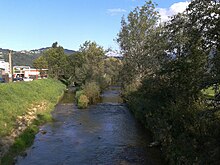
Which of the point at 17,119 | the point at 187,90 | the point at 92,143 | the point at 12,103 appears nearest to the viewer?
the point at 187,90

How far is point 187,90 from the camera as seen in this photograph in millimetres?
18109

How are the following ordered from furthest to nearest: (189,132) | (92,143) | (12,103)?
1. (12,103)
2. (92,143)
3. (189,132)

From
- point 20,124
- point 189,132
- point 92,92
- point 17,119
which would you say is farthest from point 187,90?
point 92,92

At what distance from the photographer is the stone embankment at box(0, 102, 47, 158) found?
19.5m

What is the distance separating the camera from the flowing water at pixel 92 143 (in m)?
18.1

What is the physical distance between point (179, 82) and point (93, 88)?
95.8 feet

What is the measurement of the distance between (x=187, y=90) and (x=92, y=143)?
26.7 ft

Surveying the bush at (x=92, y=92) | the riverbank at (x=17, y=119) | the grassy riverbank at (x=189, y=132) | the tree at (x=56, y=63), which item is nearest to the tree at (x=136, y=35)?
the bush at (x=92, y=92)

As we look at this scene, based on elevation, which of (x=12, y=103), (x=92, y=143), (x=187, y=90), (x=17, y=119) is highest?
(x=187, y=90)

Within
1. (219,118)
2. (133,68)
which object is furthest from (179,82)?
(133,68)

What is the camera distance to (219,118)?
12531 mm

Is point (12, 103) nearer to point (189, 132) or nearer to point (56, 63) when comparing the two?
point (189, 132)

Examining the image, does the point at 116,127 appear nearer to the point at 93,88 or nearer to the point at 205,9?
the point at 205,9

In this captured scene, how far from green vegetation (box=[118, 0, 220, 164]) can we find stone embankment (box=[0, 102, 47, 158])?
384 inches
